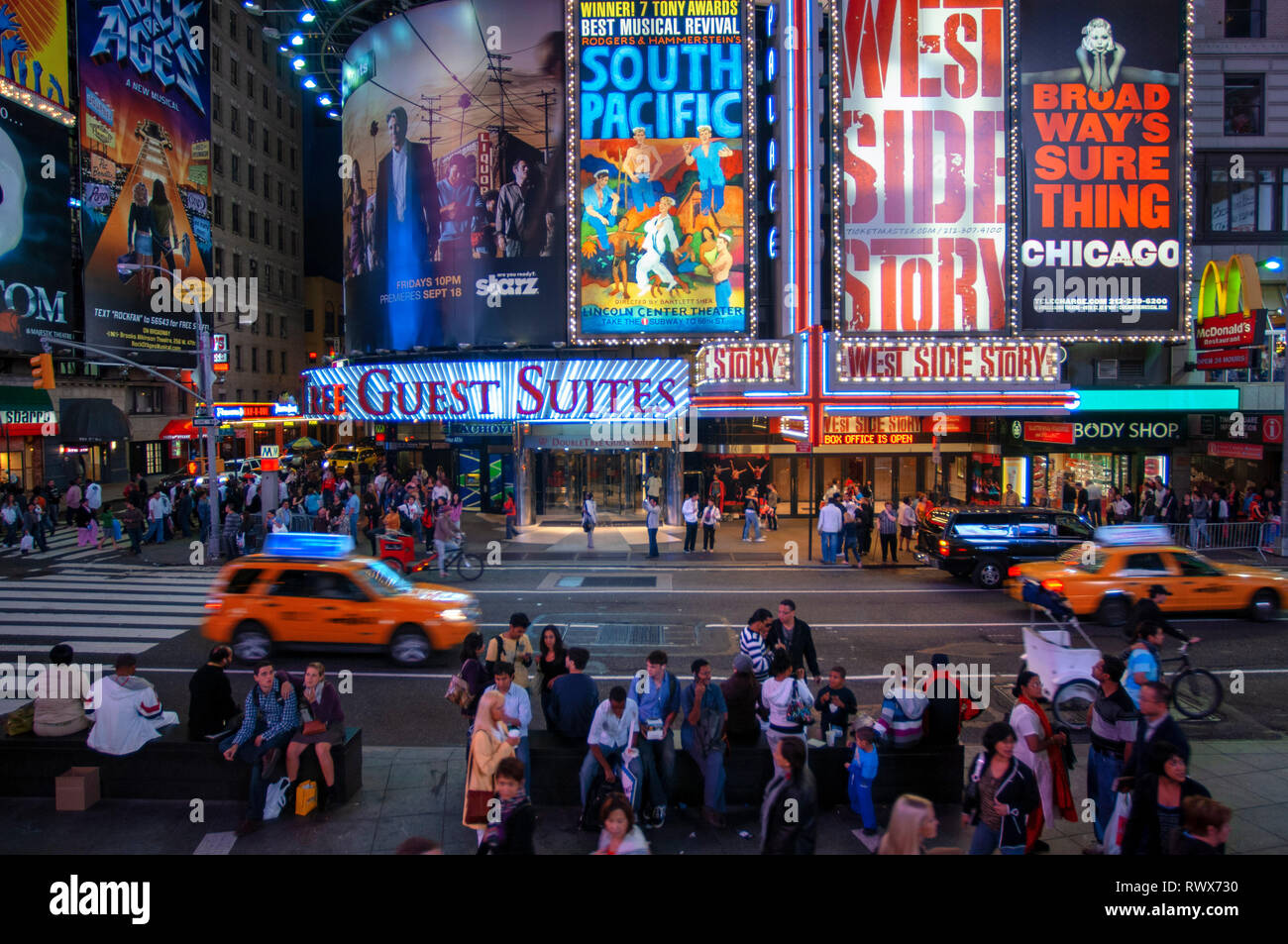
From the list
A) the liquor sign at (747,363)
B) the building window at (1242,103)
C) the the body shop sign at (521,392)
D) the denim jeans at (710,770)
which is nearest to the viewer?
the denim jeans at (710,770)

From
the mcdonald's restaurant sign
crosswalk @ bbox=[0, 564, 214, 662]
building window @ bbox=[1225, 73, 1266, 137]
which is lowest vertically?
crosswalk @ bbox=[0, 564, 214, 662]

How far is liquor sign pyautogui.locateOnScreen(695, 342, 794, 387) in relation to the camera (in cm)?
2498

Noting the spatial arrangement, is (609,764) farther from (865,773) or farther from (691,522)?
(691,522)

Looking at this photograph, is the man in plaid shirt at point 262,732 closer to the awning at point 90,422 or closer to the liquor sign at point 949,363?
the liquor sign at point 949,363

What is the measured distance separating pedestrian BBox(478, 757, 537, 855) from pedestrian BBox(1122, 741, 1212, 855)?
435cm

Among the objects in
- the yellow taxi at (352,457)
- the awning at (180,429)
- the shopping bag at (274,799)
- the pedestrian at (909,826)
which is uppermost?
the awning at (180,429)

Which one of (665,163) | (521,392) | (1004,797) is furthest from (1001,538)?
(665,163)

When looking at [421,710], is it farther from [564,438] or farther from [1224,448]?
[1224,448]

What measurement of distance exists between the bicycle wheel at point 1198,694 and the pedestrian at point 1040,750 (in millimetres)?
4208

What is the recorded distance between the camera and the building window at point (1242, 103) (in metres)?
30.1

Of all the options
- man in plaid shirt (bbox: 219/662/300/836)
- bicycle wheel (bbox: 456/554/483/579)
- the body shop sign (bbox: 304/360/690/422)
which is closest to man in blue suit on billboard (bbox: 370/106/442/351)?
the body shop sign (bbox: 304/360/690/422)

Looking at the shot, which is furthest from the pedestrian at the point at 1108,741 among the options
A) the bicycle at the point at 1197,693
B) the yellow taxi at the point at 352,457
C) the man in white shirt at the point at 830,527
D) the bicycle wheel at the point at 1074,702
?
the yellow taxi at the point at 352,457

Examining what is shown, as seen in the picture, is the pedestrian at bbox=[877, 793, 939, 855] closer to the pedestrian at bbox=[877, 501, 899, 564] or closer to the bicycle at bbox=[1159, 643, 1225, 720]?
the bicycle at bbox=[1159, 643, 1225, 720]

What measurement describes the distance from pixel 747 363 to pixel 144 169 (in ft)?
110
